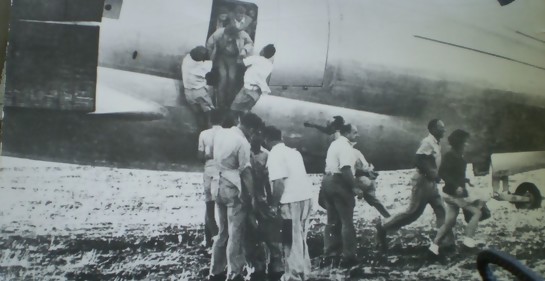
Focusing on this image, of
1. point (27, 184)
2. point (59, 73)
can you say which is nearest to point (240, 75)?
point (59, 73)

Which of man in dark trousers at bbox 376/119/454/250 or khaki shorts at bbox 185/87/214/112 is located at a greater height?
khaki shorts at bbox 185/87/214/112

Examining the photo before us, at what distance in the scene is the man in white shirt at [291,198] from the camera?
2320 millimetres

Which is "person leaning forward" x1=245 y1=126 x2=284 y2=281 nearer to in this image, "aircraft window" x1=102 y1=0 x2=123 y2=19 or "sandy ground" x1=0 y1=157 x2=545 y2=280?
"sandy ground" x1=0 y1=157 x2=545 y2=280

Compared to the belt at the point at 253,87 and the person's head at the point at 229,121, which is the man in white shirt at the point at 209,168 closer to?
the person's head at the point at 229,121

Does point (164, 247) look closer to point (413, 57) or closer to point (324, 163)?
point (324, 163)

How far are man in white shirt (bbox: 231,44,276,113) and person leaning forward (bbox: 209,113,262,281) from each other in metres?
0.12

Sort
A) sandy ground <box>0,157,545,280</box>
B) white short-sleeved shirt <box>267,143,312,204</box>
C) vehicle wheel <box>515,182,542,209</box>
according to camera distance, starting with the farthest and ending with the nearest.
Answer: vehicle wheel <box>515,182,542,209</box>, white short-sleeved shirt <box>267,143,312,204</box>, sandy ground <box>0,157,545,280</box>

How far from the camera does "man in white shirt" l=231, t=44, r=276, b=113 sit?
92.6 inches

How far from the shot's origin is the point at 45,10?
2221 millimetres

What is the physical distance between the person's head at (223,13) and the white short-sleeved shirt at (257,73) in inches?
7.6

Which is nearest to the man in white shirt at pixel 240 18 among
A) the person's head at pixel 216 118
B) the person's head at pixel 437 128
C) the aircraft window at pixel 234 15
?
the aircraft window at pixel 234 15

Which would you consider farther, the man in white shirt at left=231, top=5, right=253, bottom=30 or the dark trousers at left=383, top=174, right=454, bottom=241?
the dark trousers at left=383, top=174, right=454, bottom=241

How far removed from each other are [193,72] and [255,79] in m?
0.25

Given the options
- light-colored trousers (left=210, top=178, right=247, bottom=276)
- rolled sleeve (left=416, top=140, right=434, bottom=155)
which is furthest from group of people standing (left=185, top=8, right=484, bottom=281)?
rolled sleeve (left=416, top=140, right=434, bottom=155)
